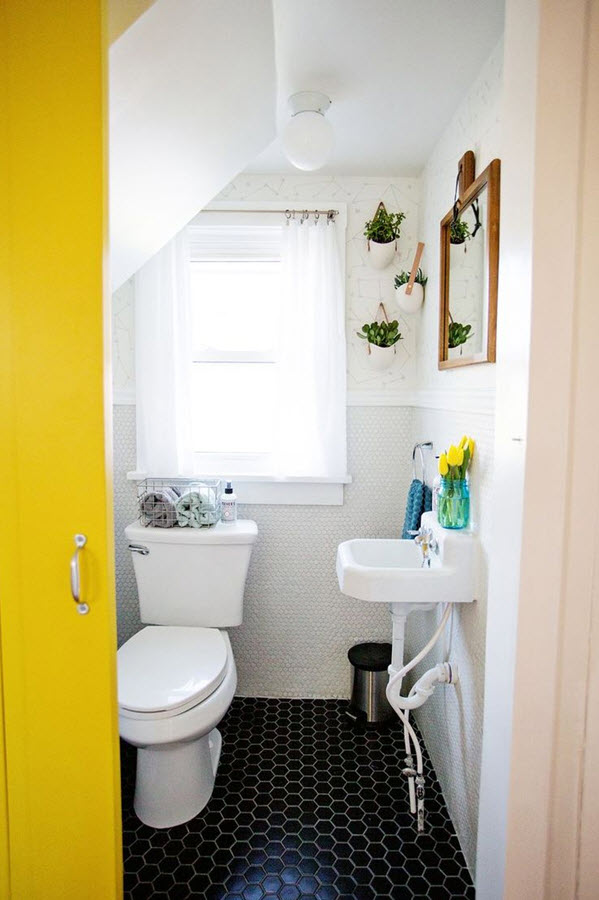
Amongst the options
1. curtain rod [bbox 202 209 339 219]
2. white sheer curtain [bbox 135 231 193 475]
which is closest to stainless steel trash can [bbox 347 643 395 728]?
white sheer curtain [bbox 135 231 193 475]

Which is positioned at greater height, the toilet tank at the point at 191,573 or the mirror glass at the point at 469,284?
the mirror glass at the point at 469,284

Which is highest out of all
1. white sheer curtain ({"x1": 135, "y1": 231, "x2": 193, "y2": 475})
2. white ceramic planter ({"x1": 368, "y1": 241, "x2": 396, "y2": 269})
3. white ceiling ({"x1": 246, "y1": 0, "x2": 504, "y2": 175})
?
white ceiling ({"x1": 246, "y1": 0, "x2": 504, "y2": 175})

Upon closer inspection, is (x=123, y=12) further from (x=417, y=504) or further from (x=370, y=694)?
(x=370, y=694)

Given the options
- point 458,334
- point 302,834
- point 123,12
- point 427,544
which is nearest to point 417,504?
point 427,544

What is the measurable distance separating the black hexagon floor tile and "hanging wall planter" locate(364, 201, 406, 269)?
194 cm

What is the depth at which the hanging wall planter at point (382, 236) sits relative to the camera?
98.3 inches

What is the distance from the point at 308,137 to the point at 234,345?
1015 millimetres

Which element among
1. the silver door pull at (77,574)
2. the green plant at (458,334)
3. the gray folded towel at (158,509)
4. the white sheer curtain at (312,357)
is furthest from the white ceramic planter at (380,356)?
the silver door pull at (77,574)

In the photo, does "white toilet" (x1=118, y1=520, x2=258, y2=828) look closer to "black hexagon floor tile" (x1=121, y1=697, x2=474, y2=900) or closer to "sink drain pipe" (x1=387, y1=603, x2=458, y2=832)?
"black hexagon floor tile" (x1=121, y1=697, x2=474, y2=900)

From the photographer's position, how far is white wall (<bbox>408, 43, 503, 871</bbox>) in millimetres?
1701

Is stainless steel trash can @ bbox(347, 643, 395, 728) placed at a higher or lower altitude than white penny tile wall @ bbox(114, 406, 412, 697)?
lower

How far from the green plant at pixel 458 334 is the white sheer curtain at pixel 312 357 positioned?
0.66 meters

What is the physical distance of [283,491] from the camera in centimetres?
270

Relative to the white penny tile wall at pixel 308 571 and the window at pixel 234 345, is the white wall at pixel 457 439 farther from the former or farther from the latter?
the window at pixel 234 345
